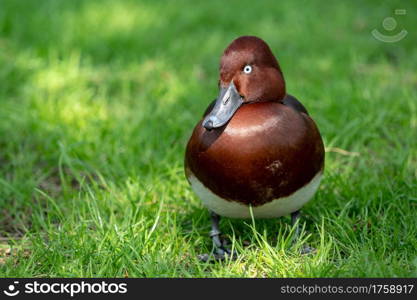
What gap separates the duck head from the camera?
262cm

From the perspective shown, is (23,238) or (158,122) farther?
(158,122)

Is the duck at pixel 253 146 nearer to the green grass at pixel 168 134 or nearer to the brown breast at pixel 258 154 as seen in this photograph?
Answer: the brown breast at pixel 258 154

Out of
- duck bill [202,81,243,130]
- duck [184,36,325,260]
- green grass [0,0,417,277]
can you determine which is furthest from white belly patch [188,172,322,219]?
duck bill [202,81,243,130]

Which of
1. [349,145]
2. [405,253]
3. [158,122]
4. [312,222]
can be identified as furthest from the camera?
[158,122]

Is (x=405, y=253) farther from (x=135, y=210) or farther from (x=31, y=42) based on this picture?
(x=31, y=42)

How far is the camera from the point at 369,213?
9.91ft

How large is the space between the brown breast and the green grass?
26 cm

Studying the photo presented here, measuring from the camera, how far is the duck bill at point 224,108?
101 inches

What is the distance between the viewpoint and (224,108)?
8.50 ft

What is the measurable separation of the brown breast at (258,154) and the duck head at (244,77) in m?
0.04

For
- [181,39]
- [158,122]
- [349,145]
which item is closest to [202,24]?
[181,39]

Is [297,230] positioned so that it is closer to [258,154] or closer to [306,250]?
[306,250]

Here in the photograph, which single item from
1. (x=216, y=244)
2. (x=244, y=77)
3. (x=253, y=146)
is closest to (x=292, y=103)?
(x=244, y=77)

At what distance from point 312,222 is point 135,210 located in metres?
0.84
